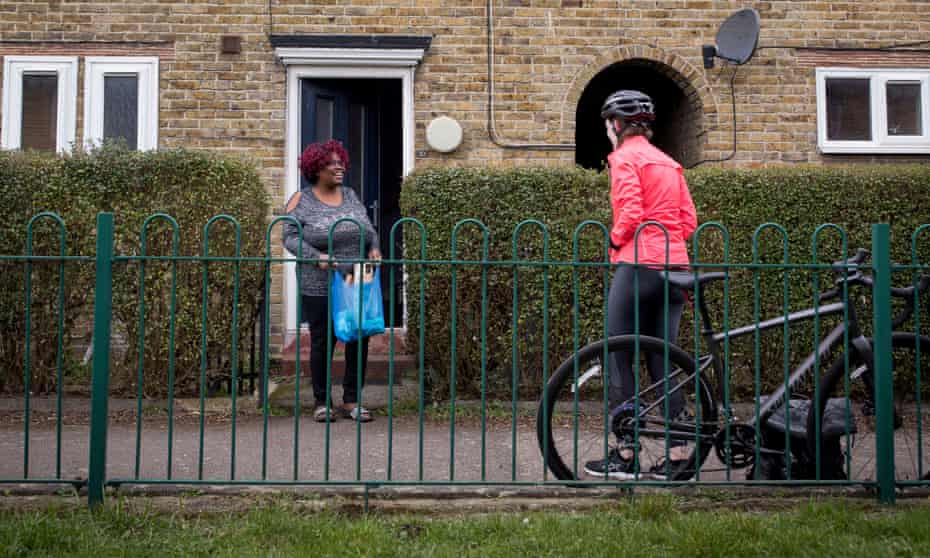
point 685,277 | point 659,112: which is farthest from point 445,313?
point 659,112

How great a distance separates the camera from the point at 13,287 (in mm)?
5754

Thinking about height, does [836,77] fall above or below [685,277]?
above

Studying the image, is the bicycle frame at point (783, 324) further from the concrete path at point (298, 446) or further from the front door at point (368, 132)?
the front door at point (368, 132)

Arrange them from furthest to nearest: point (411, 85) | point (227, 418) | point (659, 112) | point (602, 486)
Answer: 1. point (659, 112)
2. point (411, 85)
3. point (227, 418)
4. point (602, 486)

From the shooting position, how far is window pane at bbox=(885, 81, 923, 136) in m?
8.45

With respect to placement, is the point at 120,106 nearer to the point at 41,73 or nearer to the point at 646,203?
the point at 41,73

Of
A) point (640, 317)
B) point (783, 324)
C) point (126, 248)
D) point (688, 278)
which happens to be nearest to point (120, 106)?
point (126, 248)

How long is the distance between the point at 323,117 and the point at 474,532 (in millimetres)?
6203

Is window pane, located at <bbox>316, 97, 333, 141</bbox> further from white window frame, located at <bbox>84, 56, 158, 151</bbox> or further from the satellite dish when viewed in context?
the satellite dish

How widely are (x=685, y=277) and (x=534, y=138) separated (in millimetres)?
4571

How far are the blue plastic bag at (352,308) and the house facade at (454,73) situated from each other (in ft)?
9.14

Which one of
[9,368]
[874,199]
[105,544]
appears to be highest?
[874,199]

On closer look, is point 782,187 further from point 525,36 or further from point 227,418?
point 227,418

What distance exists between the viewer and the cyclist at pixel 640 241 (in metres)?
3.83
